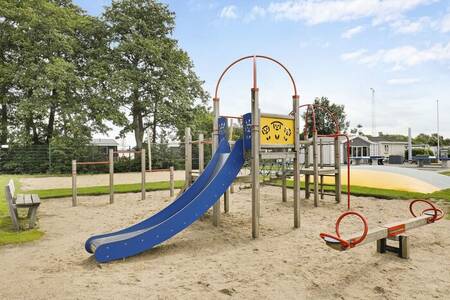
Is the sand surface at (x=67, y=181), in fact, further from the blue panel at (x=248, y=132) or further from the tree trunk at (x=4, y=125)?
the blue panel at (x=248, y=132)

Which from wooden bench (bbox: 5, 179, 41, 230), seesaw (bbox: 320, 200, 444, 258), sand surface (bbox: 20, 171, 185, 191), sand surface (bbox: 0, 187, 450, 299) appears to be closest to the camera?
sand surface (bbox: 0, 187, 450, 299)

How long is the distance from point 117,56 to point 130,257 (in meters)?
22.5

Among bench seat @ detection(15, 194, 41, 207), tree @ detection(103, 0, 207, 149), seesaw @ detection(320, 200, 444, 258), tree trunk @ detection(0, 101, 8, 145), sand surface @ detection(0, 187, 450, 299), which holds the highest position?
tree @ detection(103, 0, 207, 149)

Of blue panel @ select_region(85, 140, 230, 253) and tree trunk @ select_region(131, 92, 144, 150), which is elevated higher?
tree trunk @ select_region(131, 92, 144, 150)

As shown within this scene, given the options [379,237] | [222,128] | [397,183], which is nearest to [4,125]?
[222,128]

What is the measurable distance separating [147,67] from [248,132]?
70.2 ft

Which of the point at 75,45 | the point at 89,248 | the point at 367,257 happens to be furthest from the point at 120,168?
the point at 367,257

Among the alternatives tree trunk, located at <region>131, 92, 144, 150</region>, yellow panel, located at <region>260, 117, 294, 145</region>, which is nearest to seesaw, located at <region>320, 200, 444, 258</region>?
yellow panel, located at <region>260, 117, 294, 145</region>

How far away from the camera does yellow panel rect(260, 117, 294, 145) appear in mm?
5637

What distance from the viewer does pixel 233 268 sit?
400 centimetres

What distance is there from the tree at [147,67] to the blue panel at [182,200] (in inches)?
744

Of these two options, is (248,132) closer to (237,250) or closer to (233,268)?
(237,250)

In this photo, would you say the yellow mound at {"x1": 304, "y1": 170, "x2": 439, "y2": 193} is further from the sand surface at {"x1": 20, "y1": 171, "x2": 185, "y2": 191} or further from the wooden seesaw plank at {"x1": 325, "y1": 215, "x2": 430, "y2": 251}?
the sand surface at {"x1": 20, "y1": 171, "x2": 185, "y2": 191}

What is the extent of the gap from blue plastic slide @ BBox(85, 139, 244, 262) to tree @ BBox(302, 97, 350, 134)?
27173 millimetres
